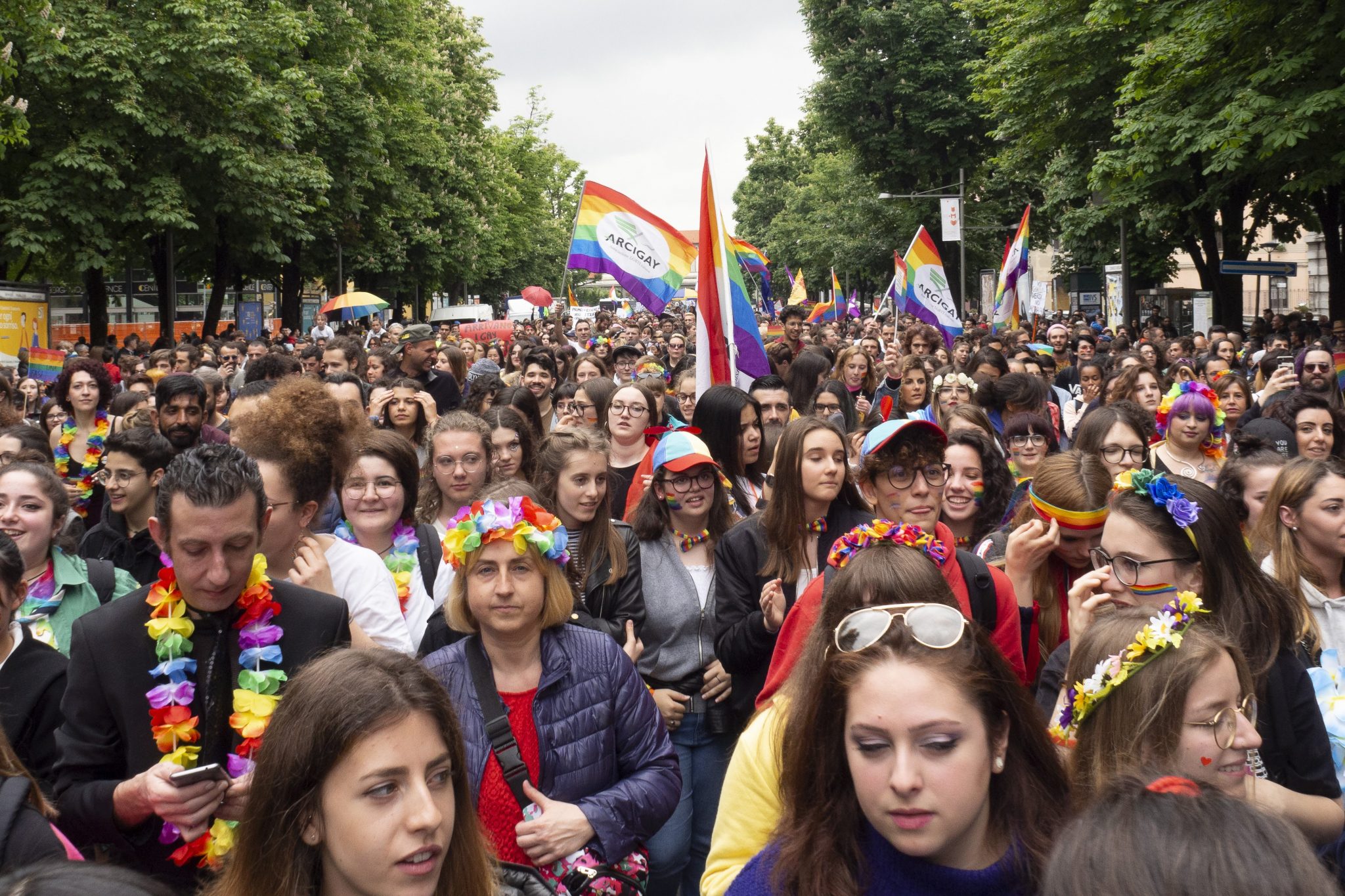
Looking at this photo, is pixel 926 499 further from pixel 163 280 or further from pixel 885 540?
pixel 163 280


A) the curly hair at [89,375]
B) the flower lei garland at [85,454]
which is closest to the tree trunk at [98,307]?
the curly hair at [89,375]

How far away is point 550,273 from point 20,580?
270 feet

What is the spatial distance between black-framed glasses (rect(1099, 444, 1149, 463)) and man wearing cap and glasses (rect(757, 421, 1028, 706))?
71.4 inches

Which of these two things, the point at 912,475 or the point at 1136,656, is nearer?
the point at 1136,656

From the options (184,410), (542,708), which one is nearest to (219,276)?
(184,410)

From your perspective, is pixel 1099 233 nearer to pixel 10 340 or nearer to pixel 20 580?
pixel 10 340

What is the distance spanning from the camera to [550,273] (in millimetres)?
84875

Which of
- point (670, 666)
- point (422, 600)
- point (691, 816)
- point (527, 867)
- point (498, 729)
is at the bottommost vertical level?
point (691, 816)

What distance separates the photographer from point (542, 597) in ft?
12.2

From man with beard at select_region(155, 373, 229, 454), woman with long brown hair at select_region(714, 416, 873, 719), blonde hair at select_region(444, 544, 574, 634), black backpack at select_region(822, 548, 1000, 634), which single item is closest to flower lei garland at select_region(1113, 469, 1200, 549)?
black backpack at select_region(822, 548, 1000, 634)

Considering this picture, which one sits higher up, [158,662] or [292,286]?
[292,286]

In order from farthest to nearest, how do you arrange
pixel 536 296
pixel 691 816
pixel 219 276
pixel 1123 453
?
pixel 536 296, pixel 219 276, pixel 1123 453, pixel 691 816

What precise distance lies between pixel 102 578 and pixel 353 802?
276 cm

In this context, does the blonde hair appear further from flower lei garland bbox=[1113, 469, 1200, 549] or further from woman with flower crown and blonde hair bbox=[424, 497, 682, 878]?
flower lei garland bbox=[1113, 469, 1200, 549]
